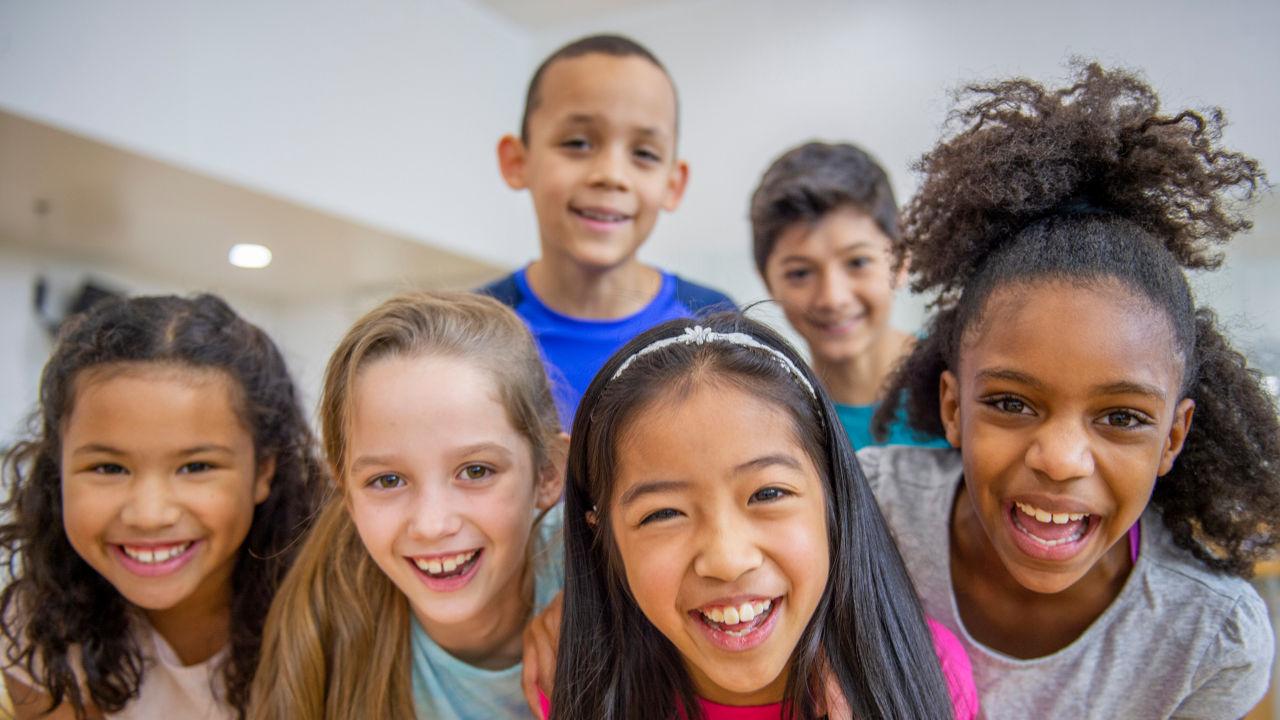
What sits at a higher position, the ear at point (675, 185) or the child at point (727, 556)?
the ear at point (675, 185)

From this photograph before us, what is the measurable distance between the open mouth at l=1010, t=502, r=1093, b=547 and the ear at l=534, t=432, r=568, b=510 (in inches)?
30.5

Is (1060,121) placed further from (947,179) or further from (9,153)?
(9,153)

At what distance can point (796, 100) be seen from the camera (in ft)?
17.0

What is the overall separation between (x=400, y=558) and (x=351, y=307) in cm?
479

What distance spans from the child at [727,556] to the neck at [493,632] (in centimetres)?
30

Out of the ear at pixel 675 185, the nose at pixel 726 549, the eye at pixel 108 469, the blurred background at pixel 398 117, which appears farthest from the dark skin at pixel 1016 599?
the blurred background at pixel 398 117

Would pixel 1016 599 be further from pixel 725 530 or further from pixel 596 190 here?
A: pixel 596 190

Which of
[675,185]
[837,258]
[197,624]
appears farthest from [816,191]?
[197,624]

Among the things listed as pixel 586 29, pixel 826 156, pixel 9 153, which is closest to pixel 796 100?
pixel 586 29

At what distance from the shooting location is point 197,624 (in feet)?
5.97

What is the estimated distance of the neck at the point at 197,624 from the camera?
180 centimetres

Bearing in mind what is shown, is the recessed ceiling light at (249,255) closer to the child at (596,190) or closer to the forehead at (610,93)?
the child at (596,190)

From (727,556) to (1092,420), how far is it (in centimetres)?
59

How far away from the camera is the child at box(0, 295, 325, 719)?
5.38 ft
